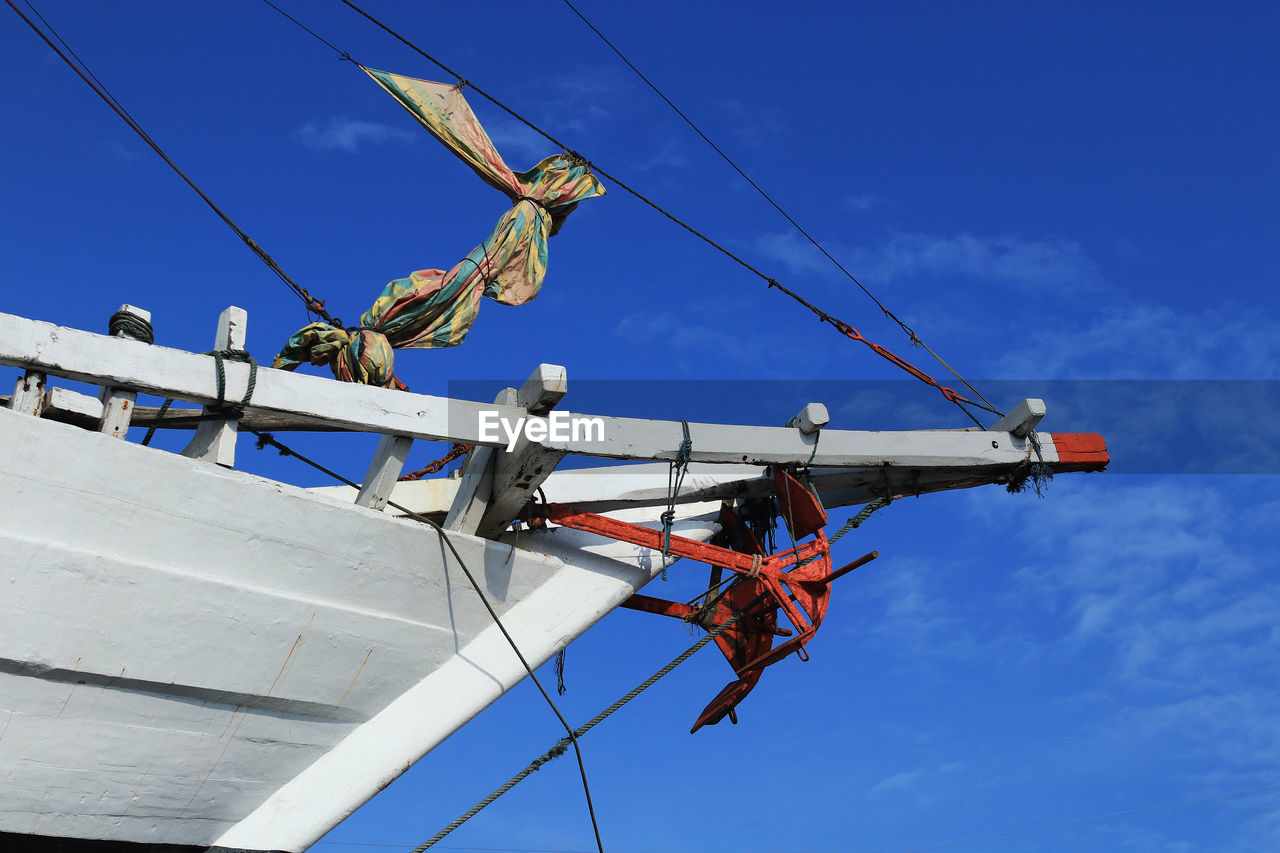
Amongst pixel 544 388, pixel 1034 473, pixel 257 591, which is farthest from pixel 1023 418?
pixel 257 591

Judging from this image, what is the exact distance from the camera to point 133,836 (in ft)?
23.0

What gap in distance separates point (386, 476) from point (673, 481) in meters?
2.26

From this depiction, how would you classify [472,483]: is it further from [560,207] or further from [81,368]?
[560,207]

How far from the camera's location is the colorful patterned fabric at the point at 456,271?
7.99 metres

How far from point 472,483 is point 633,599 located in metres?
1.66

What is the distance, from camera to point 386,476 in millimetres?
7062

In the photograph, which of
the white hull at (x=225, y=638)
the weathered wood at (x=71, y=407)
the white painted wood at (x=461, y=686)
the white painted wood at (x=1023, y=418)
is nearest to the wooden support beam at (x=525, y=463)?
the white hull at (x=225, y=638)

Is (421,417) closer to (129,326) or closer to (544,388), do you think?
(544,388)

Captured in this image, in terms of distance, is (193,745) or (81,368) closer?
(81,368)

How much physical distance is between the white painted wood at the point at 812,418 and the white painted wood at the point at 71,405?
4224 mm

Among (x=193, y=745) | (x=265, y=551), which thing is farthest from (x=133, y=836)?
(x=265, y=551)

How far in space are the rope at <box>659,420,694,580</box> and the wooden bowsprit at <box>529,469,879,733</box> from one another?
58 millimetres

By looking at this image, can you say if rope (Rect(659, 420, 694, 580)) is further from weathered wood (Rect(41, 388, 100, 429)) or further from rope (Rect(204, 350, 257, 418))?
weathered wood (Rect(41, 388, 100, 429))

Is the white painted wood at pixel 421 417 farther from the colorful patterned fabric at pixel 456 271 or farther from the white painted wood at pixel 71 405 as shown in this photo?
the white painted wood at pixel 71 405
